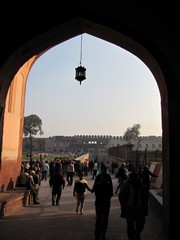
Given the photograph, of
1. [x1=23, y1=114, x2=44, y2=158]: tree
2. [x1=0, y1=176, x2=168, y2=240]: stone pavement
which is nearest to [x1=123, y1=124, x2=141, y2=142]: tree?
[x1=23, y1=114, x2=44, y2=158]: tree

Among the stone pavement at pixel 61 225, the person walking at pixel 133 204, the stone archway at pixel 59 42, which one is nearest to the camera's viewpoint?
the person walking at pixel 133 204

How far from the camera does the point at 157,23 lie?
561cm

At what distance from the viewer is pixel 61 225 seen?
21.3ft

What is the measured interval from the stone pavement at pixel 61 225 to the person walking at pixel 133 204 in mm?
1162

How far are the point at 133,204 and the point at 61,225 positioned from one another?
2630 millimetres

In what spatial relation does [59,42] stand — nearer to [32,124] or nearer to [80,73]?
[80,73]

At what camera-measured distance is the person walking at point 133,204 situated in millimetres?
4531

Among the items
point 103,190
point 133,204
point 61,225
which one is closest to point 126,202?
point 133,204

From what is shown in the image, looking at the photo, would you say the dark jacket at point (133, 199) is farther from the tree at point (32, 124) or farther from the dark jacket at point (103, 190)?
the tree at point (32, 124)

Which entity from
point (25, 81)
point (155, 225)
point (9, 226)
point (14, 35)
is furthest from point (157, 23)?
point (25, 81)

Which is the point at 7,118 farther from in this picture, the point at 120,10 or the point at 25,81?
Answer: the point at 120,10

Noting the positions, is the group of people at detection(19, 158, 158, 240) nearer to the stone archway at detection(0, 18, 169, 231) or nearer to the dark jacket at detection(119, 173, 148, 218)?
the dark jacket at detection(119, 173, 148, 218)

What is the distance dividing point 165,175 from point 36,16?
4316mm

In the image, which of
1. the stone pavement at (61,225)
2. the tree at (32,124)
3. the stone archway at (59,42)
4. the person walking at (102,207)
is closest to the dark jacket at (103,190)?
the person walking at (102,207)
